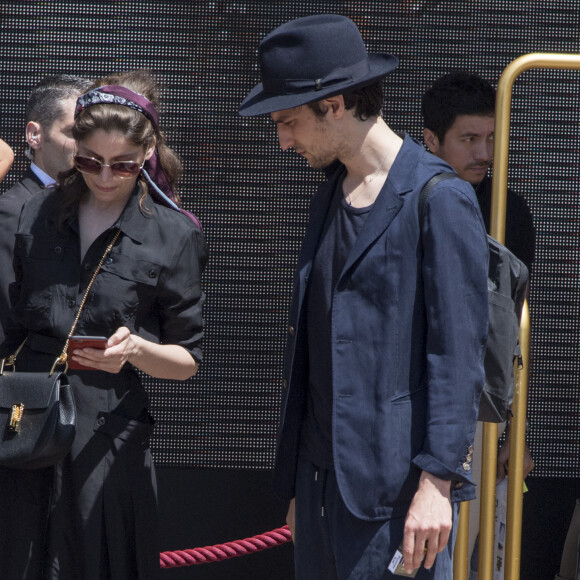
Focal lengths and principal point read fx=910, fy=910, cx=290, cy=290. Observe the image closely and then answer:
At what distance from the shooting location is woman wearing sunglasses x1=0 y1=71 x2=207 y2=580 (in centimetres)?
250

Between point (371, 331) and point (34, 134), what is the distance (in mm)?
1800

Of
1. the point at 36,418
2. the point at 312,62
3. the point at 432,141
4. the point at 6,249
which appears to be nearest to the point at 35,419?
the point at 36,418

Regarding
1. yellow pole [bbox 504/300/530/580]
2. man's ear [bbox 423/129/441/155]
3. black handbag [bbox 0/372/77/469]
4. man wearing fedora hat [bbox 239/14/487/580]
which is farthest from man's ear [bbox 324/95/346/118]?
man's ear [bbox 423/129/441/155]

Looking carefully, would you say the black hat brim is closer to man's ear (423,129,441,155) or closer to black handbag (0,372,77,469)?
black handbag (0,372,77,469)

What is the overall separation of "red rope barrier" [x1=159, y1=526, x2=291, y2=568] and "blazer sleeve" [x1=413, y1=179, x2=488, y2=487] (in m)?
1.79

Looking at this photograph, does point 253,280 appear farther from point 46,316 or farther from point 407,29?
point 46,316

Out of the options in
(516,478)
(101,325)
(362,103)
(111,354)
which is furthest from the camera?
(516,478)

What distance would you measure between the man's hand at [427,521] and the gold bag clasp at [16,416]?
1078 millimetres

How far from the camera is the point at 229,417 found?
4004 millimetres

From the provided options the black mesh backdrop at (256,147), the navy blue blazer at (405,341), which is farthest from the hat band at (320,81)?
the black mesh backdrop at (256,147)

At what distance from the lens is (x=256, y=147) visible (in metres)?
3.97

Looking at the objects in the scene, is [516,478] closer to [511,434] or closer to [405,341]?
[511,434]

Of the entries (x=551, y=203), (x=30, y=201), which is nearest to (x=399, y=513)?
(x=30, y=201)

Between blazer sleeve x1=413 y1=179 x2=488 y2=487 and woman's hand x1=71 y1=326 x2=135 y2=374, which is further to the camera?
woman's hand x1=71 y1=326 x2=135 y2=374
